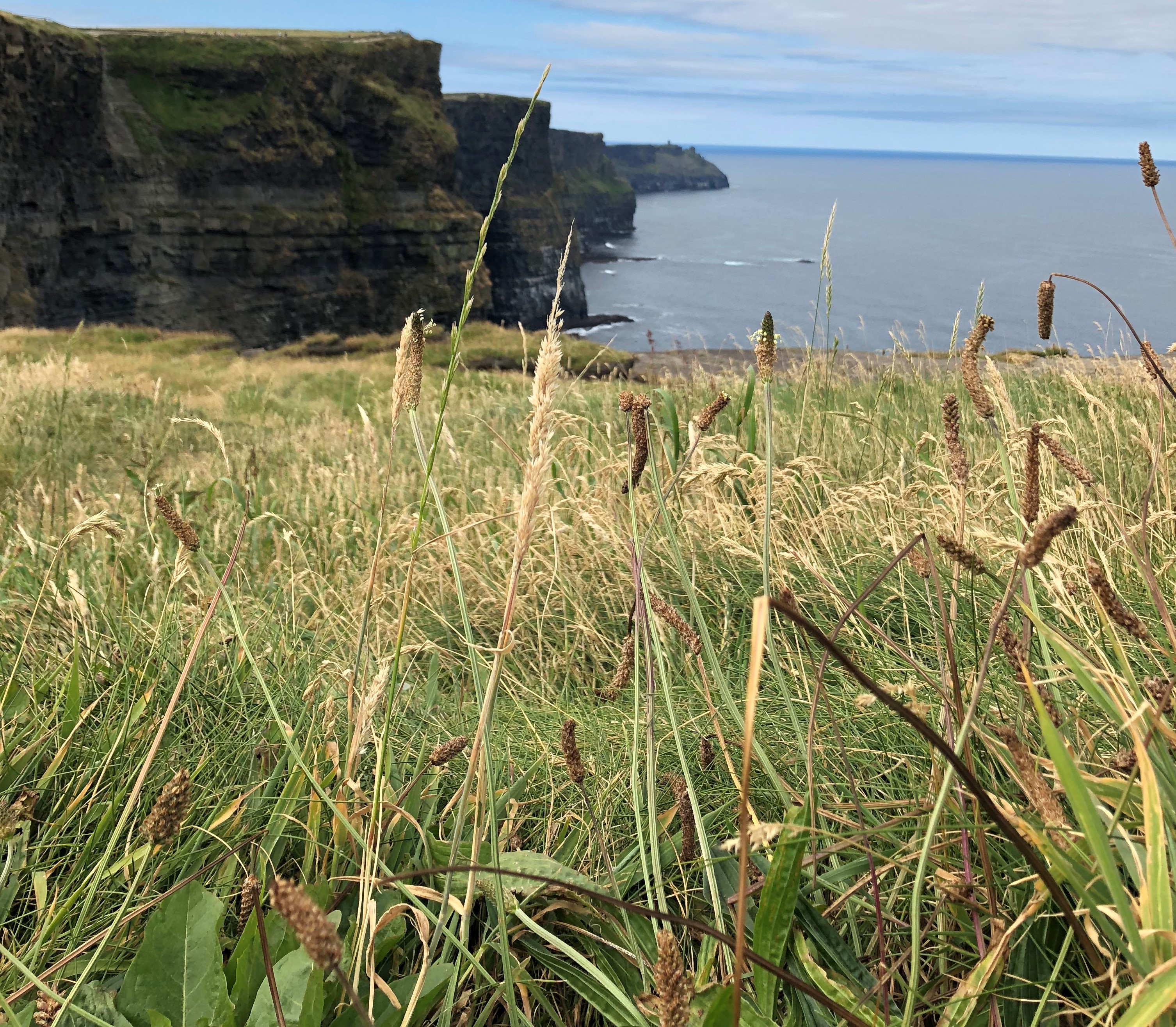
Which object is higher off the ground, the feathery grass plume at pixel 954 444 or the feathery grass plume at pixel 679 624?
the feathery grass plume at pixel 954 444

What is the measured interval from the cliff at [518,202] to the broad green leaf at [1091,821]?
67.6 metres

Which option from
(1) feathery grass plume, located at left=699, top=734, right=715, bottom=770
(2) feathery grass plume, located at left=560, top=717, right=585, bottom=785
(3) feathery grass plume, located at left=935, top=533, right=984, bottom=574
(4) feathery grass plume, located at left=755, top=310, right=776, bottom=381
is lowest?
(1) feathery grass plume, located at left=699, top=734, right=715, bottom=770

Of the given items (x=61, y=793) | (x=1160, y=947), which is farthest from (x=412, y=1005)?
(x=61, y=793)

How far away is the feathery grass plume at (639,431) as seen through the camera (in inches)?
52.6

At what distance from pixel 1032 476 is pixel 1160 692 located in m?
0.33

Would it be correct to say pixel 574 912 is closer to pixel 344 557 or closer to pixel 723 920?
pixel 723 920

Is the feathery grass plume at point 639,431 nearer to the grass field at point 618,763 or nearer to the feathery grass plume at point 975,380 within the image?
the grass field at point 618,763

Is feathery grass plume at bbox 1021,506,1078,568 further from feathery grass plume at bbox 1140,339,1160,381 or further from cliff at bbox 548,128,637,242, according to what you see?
cliff at bbox 548,128,637,242

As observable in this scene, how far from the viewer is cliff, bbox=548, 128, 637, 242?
122125 mm

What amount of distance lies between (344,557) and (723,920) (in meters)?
2.05

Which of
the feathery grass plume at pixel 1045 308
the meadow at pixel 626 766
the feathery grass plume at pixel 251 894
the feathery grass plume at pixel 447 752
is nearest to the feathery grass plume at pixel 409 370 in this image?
the meadow at pixel 626 766

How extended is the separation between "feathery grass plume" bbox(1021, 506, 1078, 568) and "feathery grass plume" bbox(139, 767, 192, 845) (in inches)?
34.4

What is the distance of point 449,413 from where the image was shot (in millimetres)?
7250

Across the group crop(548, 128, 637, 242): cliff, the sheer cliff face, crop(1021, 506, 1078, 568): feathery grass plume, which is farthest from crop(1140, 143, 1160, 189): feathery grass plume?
crop(548, 128, 637, 242): cliff
